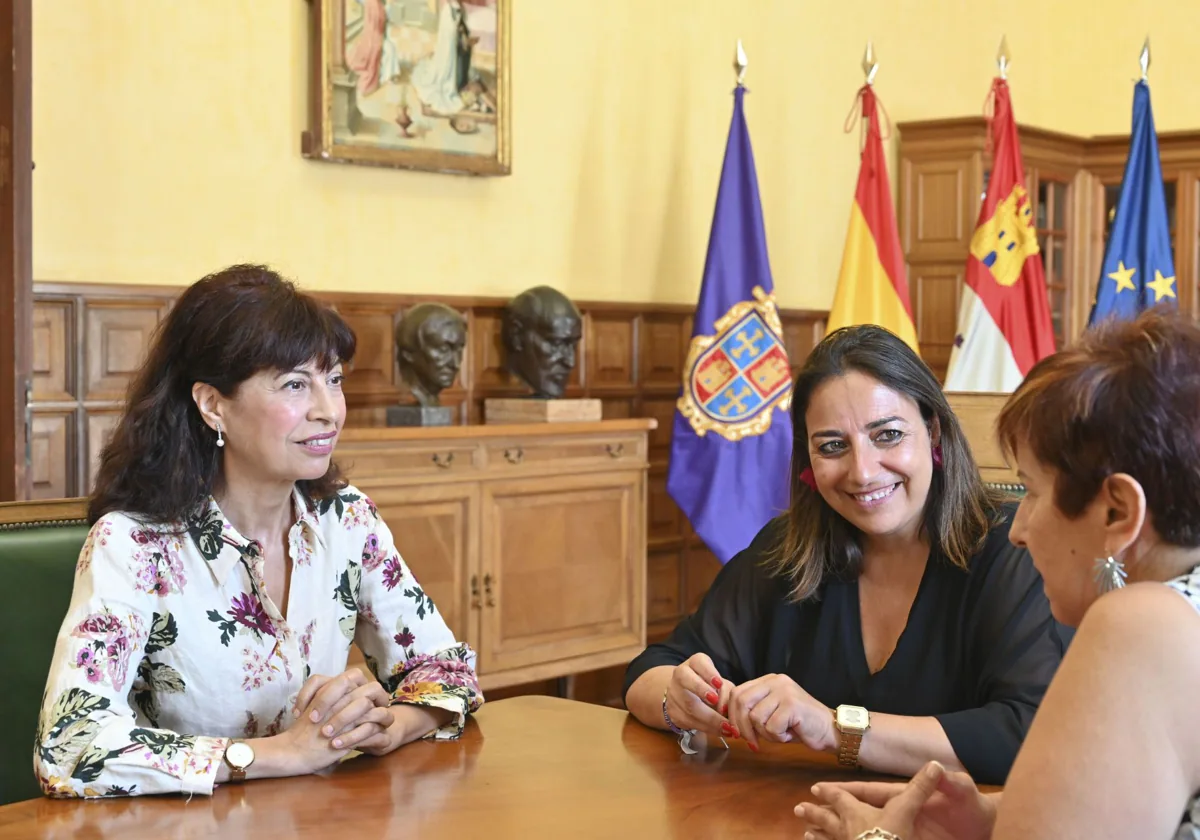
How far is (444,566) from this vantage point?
14.3 feet

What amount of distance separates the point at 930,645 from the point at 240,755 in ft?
3.30

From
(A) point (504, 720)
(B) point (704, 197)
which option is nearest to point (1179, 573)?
(A) point (504, 720)

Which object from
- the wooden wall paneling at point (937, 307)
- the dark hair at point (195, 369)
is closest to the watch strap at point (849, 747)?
the dark hair at point (195, 369)

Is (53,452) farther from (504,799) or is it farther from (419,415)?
(504,799)

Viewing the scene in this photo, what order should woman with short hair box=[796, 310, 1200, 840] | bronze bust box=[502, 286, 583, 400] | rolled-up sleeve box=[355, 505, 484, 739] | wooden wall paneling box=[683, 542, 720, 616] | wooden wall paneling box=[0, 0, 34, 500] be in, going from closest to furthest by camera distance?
1. woman with short hair box=[796, 310, 1200, 840]
2. rolled-up sleeve box=[355, 505, 484, 739]
3. wooden wall paneling box=[0, 0, 34, 500]
4. bronze bust box=[502, 286, 583, 400]
5. wooden wall paneling box=[683, 542, 720, 616]

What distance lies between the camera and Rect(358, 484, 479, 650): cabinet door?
13.9ft

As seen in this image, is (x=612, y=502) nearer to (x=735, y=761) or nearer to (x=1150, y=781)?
(x=735, y=761)

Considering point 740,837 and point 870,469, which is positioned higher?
point 870,469

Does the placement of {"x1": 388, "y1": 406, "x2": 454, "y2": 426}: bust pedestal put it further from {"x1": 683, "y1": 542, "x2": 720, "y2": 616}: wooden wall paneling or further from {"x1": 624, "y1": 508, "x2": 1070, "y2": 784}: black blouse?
{"x1": 624, "y1": 508, "x2": 1070, "y2": 784}: black blouse

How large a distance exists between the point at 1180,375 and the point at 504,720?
1223 mm

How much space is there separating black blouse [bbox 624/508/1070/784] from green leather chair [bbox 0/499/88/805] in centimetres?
87

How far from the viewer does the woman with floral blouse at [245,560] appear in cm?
198

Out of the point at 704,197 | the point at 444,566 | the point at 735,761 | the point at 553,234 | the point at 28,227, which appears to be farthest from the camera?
the point at 704,197

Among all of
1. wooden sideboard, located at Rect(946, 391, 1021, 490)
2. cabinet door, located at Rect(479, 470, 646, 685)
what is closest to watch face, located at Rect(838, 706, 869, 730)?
wooden sideboard, located at Rect(946, 391, 1021, 490)
